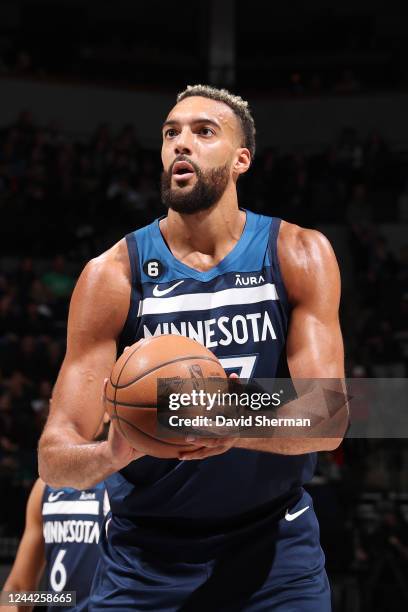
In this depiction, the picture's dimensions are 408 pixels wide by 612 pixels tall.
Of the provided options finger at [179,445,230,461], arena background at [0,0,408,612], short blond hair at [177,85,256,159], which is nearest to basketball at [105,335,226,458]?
finger at [179,445,230,461]

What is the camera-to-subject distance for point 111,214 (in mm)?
12156

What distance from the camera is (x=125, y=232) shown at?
12.0 meters

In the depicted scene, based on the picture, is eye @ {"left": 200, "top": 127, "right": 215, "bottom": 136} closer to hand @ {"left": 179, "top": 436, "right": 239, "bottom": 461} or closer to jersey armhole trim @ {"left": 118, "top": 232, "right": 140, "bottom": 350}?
jersey armhole trim @ {"left": 118, "top": 232, "right": 140, "bottom": 350}

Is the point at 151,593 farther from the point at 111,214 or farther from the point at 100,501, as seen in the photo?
the point at 111,214

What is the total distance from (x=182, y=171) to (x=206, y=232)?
21 centimetres

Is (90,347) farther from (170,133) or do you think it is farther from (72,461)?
(170,133)

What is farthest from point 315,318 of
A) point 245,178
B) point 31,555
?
point 245,178

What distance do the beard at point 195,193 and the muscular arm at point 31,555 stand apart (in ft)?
5.40

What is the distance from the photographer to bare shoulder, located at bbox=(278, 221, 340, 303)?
2.97 m

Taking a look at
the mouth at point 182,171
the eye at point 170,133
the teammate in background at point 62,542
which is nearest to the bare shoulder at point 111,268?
the mouth at point 182,171

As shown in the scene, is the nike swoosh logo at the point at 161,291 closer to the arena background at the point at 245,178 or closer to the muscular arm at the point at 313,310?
the muscular arm at the point at 313,310

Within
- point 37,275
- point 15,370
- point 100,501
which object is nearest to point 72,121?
point 37,275

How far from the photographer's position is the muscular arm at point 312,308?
2.85 m

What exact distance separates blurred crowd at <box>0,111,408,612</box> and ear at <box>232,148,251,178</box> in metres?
4.04
